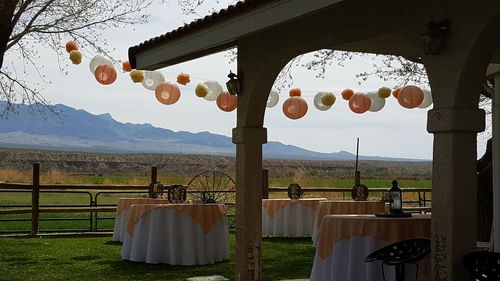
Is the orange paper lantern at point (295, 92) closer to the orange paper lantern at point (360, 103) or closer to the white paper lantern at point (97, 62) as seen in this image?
the orange paper lantern at point (360, 103)

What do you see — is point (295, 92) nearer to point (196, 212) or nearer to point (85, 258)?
point (196, 212)

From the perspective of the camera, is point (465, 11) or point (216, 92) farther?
point (216, 92)

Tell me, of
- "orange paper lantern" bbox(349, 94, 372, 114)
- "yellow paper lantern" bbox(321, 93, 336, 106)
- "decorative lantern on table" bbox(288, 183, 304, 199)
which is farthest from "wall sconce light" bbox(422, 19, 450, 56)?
"decorative lantern on table" bbox(288, 183, 304, 199)

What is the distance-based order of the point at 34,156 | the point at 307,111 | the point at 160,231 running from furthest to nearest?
the point at 34,156 < the point at 307,111 < the point at 160,231

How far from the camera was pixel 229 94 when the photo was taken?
480 inches

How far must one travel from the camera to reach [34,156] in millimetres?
73938

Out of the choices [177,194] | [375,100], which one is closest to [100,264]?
[177,194]

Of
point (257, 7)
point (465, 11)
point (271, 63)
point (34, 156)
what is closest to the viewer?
point (465, 11)

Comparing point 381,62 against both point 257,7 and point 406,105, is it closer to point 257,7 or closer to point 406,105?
point 406,105

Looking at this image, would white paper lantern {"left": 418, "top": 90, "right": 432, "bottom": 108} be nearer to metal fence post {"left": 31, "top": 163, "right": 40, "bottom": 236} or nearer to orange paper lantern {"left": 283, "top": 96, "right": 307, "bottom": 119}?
orange paper lantern {"left": 283, "top": 96, "right": 307, "bottom": 119}

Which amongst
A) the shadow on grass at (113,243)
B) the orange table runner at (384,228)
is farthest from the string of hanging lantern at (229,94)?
the orange table runner at (384,228)

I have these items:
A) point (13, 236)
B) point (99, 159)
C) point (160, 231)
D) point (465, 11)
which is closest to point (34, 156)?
point (99, 159)

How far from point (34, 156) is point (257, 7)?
7206 cm

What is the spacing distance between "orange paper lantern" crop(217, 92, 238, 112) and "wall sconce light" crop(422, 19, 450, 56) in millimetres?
7616
